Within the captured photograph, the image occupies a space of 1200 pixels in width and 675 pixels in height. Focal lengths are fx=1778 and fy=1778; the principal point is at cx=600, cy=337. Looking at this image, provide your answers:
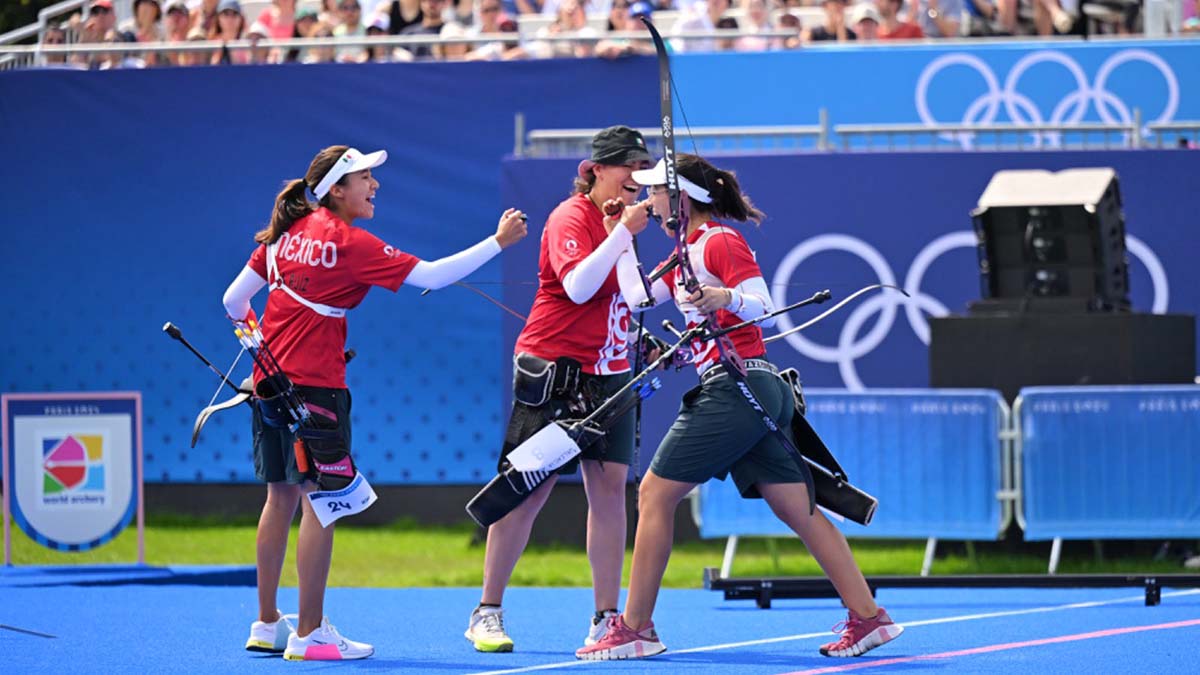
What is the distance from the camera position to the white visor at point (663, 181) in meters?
6.42

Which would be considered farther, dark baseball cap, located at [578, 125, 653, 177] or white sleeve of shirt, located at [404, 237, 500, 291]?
dark baseball cap, located at [578, 125, 653, 177]

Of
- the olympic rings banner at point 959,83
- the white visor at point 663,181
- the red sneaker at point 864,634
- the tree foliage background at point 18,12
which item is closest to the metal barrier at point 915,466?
the olympic rings banner at point 959,83

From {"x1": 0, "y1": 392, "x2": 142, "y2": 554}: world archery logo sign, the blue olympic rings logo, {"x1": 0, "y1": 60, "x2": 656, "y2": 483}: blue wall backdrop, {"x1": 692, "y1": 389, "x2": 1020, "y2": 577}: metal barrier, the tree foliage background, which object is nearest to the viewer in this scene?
{"x1": 692, "y1": 389, "x2": 1020, "y2": 577}: metal barrier

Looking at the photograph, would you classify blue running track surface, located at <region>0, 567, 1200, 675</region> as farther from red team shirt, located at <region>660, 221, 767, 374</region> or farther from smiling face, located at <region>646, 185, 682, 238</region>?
smiling face, located at <region>646, 185, 682, 238</region>

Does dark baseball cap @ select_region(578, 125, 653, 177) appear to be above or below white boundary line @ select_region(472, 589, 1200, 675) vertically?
above

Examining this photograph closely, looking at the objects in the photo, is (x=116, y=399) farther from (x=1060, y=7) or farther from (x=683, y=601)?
(x=1060, y=7)

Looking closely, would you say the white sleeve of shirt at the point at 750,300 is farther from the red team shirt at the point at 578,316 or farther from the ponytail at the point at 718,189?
the red team shirt at the point at 578,316

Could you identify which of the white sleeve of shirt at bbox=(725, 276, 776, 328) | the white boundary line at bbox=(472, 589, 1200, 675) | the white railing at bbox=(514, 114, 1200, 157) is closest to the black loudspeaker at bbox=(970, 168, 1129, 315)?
the white railing at bbox=(514, 114, 1200, 157)

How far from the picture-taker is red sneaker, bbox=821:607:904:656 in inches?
260

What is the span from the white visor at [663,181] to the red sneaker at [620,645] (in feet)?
5.28

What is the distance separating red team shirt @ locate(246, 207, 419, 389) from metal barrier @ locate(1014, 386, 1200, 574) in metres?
4.49

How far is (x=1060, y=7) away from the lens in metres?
13.0

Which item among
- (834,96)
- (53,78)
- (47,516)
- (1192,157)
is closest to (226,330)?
(53,78)

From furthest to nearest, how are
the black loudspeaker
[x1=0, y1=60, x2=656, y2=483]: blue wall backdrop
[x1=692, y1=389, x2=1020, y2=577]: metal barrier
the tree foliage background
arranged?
the tree foliage background → [x1=0, y1=60, x2=656, y2=483]: blue wall backdrop → the black loudspeaker → [x1=692, y1=389, x2=1020, y2=577]: metal barrier
